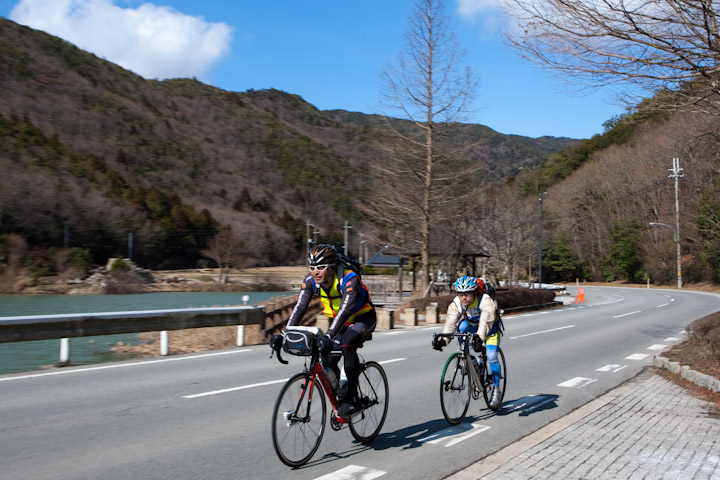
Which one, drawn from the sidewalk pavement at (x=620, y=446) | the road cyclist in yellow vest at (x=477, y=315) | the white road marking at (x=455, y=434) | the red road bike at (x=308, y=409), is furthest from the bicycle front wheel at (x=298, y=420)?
the road cyclist in yellow vest at (x=477, y=315)

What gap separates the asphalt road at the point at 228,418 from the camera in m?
5.15

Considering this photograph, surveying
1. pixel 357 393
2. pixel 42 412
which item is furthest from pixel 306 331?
pixel 42 412

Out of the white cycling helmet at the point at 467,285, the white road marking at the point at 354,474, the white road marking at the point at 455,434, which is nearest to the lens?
the white road marking at the point at 354,474

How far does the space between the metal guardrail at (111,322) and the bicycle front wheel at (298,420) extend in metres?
6.97

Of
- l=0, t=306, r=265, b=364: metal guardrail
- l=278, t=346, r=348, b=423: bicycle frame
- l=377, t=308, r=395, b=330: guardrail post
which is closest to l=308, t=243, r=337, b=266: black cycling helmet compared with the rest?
l=278, t=346, r=348, b=423: bicycle frame

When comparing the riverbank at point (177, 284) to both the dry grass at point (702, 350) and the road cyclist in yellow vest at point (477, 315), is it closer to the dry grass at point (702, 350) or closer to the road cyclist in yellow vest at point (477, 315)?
the dry grass at point (702, 350)

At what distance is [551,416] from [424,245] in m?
20.9

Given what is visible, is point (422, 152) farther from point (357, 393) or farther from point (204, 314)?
point (357, 393)

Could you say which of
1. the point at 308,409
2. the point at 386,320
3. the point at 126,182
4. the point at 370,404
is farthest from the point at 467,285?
the point at 126,182

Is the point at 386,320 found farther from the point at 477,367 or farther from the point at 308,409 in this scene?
the point at 308,409

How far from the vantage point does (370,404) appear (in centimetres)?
589

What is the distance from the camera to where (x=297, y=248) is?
12262cm

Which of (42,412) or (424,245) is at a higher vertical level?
(424,245)

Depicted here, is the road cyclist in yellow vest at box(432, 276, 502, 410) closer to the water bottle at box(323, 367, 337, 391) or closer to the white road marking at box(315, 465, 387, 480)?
the water bottle at box(323, 367, 337, 391)
